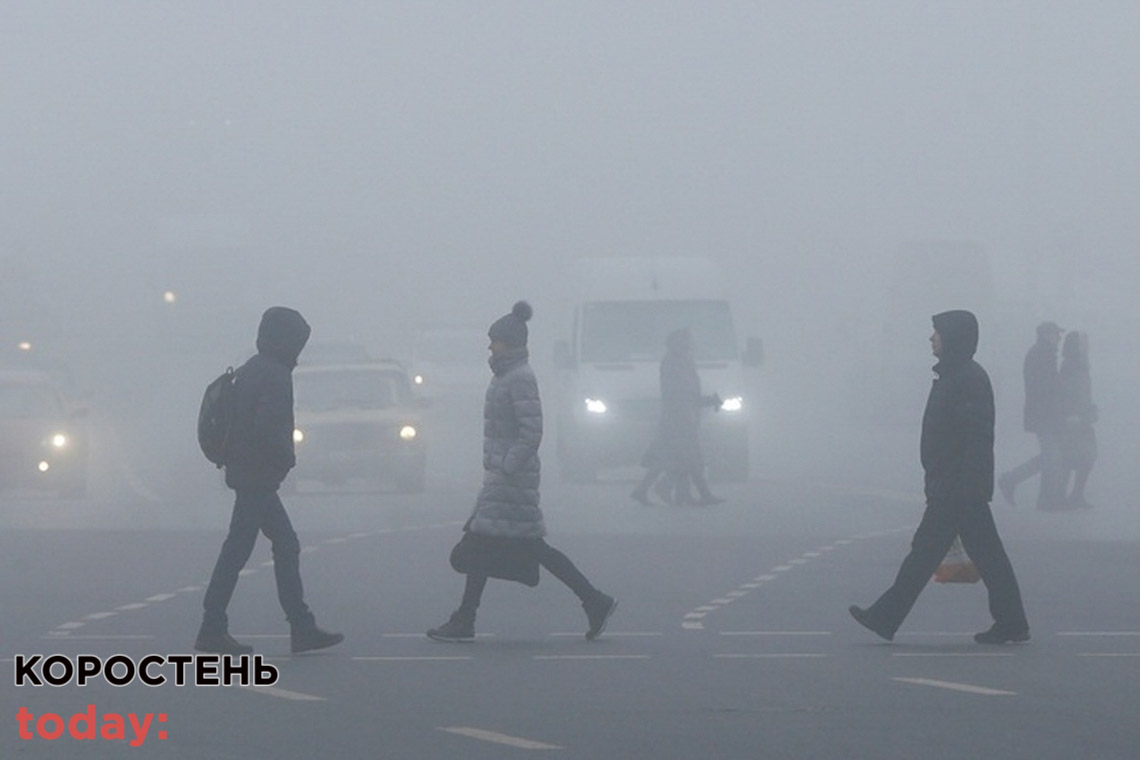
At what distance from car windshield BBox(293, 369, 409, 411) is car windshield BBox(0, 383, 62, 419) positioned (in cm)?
278

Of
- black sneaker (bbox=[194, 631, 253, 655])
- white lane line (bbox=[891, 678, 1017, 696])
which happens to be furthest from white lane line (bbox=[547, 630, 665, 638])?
white lane line (bbox=[891, 678, 1017, 696])

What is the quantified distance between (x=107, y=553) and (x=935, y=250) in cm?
3253

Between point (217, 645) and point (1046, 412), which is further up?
point (1046, 412)

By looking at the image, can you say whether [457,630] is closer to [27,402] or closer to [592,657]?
[592,657]

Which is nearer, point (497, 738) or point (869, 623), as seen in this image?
point (497, 738)

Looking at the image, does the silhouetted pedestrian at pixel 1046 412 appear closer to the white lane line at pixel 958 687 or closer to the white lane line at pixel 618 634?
the white lane line at pixel 618 634

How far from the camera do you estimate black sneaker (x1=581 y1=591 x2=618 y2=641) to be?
583 inches

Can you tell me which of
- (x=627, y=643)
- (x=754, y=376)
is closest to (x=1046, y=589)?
(x=627, y=643)

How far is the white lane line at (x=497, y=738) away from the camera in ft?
35.0

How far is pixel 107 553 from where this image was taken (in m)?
21.8

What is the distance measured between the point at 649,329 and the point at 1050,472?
8.51 metres

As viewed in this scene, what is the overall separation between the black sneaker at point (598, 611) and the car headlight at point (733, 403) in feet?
64.4

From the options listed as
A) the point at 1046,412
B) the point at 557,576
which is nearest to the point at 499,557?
the point at 557,576

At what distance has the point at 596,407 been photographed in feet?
114
